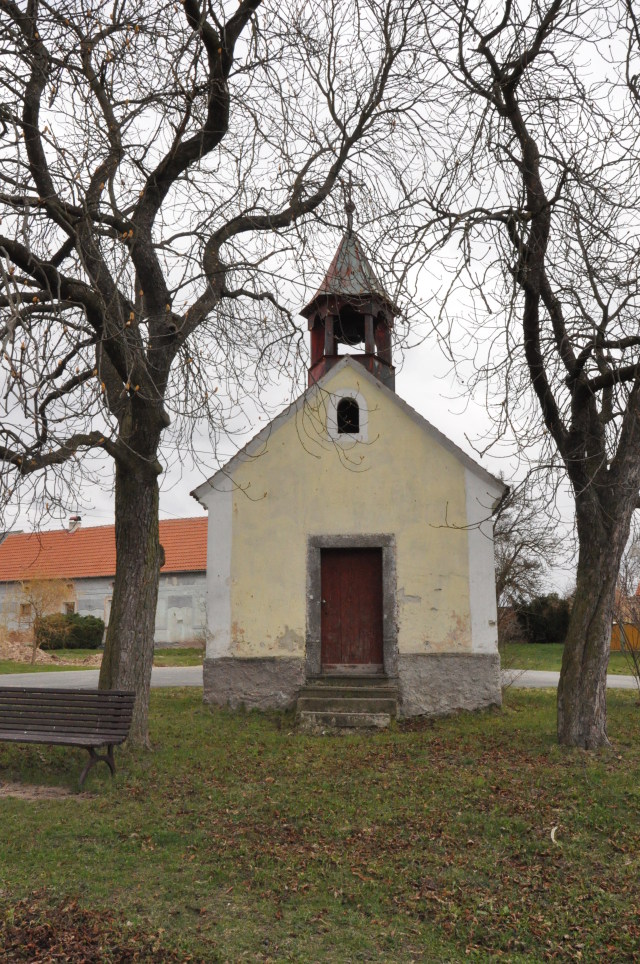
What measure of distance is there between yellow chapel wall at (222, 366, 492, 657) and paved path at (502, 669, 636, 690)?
177 inches

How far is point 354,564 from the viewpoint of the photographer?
12.0 metres

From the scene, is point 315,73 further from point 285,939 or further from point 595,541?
point 285,939

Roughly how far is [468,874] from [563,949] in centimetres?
107

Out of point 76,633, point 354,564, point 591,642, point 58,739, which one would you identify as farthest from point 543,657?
point 58,739

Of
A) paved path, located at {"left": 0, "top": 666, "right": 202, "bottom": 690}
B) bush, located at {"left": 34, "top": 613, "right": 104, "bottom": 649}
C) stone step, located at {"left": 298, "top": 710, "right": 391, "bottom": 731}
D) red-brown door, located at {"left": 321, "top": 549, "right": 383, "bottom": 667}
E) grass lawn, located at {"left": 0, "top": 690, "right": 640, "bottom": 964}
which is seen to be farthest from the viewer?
bush, located at {"left": 34, "top": 613, "right": 104, "bottom": 649}

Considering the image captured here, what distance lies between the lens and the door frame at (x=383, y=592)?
11562 mm

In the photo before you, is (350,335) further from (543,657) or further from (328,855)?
(543,657)

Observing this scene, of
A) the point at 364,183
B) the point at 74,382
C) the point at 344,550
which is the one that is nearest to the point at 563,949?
the point at 74,382

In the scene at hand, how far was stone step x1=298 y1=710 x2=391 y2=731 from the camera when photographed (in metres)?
10.4

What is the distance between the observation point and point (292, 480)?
12125mm

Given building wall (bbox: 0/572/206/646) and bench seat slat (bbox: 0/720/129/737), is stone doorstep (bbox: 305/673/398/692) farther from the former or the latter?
building wall (bbox: 0/572/206/646)

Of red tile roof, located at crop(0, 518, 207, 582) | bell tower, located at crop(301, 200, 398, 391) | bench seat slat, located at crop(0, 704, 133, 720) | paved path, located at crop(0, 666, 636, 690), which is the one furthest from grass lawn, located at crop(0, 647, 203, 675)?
bench seat slat, located at crop(0, 704, 133, 720)

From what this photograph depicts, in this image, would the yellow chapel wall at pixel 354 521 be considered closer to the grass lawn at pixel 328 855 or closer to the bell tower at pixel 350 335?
the bell tower at pixel 350 335

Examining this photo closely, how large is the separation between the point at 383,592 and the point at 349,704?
5.89 feet
